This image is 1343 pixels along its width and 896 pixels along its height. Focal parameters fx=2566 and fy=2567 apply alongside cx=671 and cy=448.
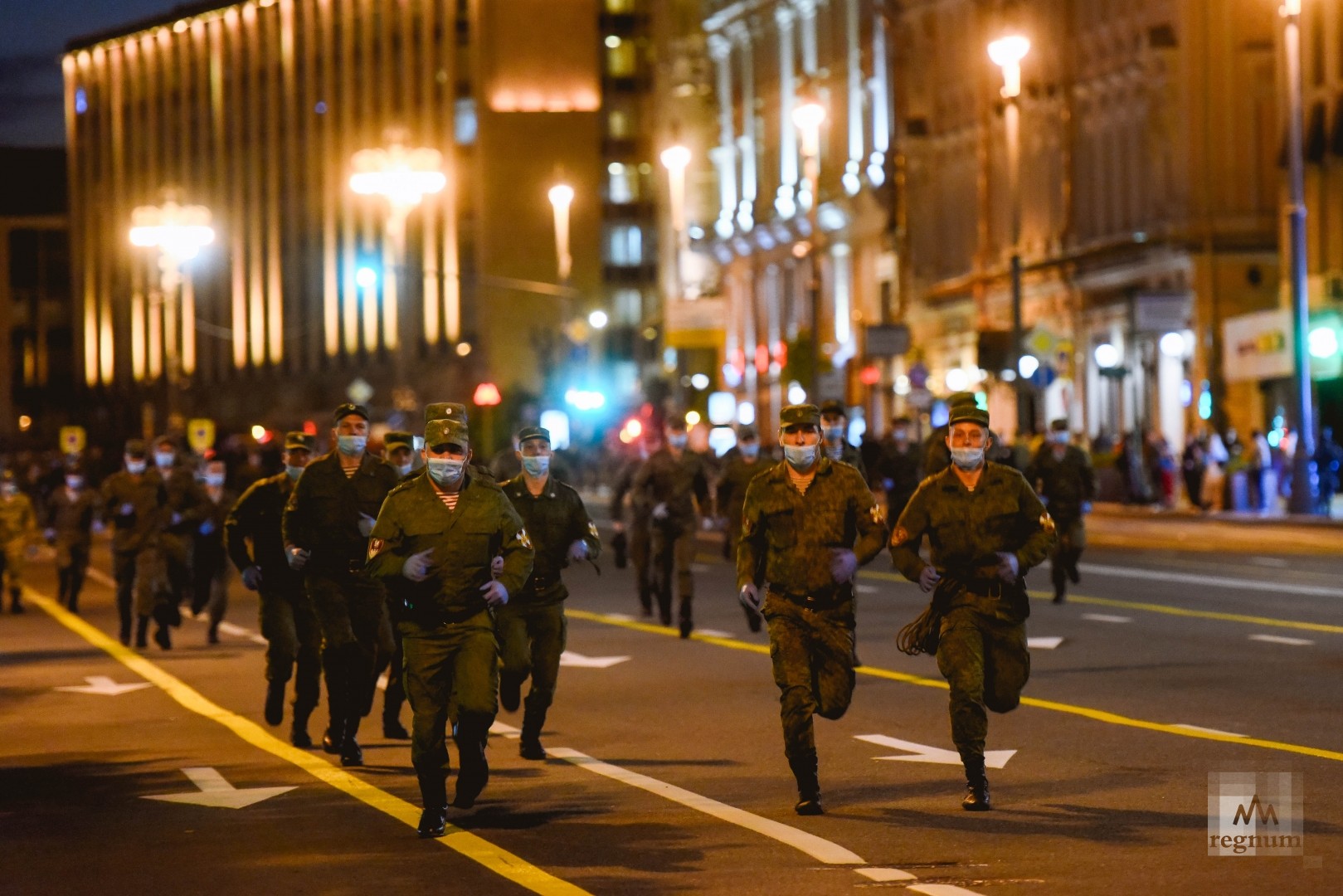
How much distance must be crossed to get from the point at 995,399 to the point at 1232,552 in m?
30.1

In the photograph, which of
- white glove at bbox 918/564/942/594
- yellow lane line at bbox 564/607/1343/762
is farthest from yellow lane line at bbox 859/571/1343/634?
white glove at bbox 918/564/942/594

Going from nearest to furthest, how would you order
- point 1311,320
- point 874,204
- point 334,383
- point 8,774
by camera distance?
1. point 8,774
2. point 1311,320
3. point 874,204
4. point 334,383

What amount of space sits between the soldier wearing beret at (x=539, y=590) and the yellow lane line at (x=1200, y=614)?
568cm

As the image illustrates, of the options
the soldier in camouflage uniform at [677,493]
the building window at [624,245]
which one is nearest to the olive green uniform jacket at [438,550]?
the soldier in camouflage uniform at [677,493]

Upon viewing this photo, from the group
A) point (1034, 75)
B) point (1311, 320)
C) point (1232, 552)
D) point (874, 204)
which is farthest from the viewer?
point (874, 204)

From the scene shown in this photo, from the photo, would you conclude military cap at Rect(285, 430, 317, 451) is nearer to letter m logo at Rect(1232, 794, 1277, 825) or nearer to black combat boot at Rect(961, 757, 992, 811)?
black combat boot at Rect(961, 757, 992, 811)

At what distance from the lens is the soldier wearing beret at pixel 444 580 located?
1048 centimetres

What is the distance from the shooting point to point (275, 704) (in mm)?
14570

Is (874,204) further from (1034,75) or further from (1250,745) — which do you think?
(1250,745)

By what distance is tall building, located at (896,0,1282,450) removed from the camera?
178 feet

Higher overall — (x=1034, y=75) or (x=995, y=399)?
(x=1034, y=75)

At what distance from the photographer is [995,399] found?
63.5 m

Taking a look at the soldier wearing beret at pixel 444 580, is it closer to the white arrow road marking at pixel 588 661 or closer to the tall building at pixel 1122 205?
the white arrow road marking at pixel 588 661

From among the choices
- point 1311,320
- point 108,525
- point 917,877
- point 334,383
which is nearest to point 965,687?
point 917,877
